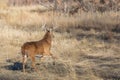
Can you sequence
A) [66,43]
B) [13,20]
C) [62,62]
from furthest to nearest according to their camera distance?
[13,20] → [66,43] → [62,62]

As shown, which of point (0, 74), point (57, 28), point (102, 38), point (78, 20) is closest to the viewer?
point (0, 74)

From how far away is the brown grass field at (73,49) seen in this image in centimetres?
1032

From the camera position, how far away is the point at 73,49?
14.4 metres

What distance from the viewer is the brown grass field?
406 inches

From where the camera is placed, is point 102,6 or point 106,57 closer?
point 106,57

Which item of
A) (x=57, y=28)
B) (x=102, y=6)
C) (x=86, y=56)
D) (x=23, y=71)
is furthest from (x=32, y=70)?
(x=102, y=6)

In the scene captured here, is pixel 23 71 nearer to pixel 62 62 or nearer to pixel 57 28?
pixel 62 62

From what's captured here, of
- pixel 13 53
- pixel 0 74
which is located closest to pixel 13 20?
pixel 13 53

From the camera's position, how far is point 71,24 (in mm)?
21359

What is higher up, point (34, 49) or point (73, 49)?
point (34, 49)

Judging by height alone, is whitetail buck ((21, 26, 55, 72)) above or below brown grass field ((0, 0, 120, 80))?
above

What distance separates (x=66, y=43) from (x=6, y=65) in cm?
402

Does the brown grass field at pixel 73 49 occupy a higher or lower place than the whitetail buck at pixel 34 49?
lower

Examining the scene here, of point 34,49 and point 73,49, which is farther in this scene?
point 73,49
